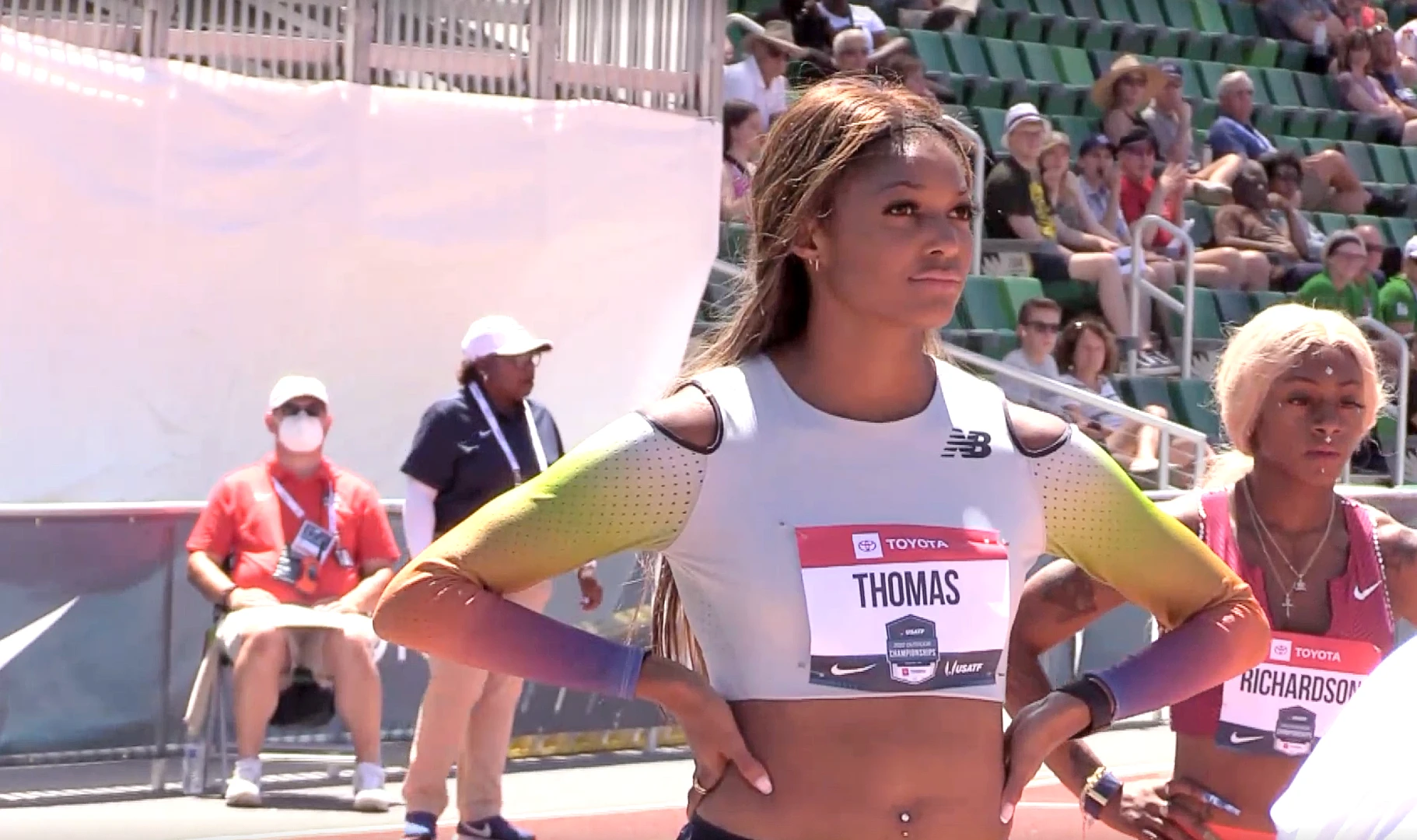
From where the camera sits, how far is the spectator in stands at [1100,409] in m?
11.0

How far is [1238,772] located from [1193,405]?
1015 cm

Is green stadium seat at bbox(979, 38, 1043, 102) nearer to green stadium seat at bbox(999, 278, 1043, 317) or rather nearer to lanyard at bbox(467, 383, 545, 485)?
green stadium seat at bbox(999, 278, 1043, 317)

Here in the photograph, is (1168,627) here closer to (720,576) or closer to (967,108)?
(720,576)

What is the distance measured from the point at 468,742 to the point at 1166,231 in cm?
852

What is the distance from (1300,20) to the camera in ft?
63.6

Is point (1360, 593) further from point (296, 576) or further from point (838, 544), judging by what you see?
point (296, 576)

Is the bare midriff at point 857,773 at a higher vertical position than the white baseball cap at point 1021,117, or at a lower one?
lower

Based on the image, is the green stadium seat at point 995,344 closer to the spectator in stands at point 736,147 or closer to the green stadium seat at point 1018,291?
Result: the green stadium seat at point 1018,291

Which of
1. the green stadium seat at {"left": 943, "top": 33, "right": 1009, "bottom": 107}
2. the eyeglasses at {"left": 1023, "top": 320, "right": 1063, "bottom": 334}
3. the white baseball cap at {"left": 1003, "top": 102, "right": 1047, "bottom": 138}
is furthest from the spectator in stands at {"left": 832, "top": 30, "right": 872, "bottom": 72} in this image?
the eyeglasses at {"left": 1023, "top": 320, "right": 1063, "bottom": 334}

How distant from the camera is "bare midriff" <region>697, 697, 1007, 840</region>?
8.61 ft

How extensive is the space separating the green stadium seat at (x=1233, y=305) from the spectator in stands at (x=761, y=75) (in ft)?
11.6

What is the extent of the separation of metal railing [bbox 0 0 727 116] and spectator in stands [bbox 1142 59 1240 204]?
600 cm

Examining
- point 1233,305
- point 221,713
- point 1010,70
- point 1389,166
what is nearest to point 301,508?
point 221,713

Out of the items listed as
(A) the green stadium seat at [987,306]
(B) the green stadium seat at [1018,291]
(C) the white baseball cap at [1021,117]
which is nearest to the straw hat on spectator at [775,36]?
(C) the white baseball cap at [1021,117]
